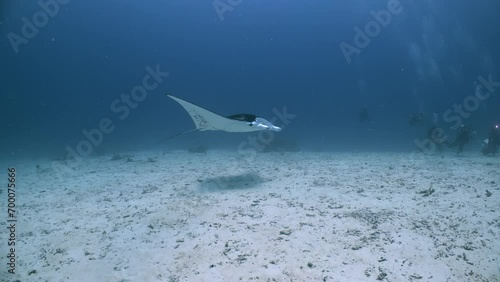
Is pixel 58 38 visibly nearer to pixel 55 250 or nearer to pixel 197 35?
pixel 197 35

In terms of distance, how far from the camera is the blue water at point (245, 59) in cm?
6738

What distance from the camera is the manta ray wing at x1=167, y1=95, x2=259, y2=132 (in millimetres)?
5961

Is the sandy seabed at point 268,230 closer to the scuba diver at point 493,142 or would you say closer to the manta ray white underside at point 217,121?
the manta ray white underside at point 217,121

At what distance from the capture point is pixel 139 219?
5.08 meters

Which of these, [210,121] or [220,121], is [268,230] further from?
[210,121]

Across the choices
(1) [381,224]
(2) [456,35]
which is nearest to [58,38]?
(1) [381,224]

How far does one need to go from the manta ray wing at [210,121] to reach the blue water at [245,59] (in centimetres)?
5473

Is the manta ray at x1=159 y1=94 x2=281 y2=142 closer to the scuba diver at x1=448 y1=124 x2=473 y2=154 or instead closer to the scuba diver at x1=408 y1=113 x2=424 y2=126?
the scuba diver at x1=448 y1=124 x2=473 y2=154

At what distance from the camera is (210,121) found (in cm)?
645

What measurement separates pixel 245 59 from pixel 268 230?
113919mm

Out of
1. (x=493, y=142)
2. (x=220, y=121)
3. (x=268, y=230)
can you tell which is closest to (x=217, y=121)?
(x=220, y=121)

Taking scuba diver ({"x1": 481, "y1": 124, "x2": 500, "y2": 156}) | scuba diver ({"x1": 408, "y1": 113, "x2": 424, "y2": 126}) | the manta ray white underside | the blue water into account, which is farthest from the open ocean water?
the manta ray white underside

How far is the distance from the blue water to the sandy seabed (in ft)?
178

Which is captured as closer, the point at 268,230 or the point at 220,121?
the point at 268,230
